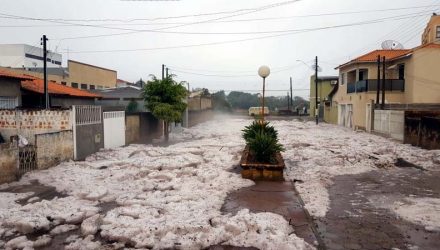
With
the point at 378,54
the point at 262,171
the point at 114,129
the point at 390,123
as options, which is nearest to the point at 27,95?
the point at 114,129

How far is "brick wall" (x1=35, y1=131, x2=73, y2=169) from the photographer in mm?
12094

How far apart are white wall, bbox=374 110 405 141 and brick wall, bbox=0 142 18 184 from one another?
18746 mm

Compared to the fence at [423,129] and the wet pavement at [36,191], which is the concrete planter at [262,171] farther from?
the fence at [423,129]

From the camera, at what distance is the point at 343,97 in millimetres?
34656

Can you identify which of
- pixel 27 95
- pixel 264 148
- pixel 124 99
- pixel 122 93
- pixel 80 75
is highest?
pixel 80 75

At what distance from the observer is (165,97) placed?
2183cm

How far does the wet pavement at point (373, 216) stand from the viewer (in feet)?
19.2

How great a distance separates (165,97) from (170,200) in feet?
47.1

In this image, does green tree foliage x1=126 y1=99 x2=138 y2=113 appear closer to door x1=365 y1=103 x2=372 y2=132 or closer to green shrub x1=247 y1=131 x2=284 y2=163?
door x1=365 y1=103 x2=372 y2=132

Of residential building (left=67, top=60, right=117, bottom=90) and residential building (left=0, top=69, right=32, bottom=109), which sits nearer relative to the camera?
residential building (left=0, top=69, right=32, bottom=109)

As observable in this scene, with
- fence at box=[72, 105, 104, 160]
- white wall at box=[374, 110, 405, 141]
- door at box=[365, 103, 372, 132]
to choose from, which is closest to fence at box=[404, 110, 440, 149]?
white wall at box=[374, 110, 405, 141]

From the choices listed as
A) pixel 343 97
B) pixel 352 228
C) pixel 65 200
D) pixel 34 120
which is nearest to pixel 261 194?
pixel 352 228

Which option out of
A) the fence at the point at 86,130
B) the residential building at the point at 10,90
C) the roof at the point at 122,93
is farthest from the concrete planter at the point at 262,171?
the roof at the point at 122,93

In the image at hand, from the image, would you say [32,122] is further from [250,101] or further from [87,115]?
[250,101]
